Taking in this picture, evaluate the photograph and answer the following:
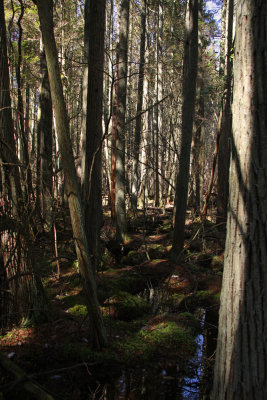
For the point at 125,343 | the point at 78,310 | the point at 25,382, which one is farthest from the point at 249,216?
the point at 78,310

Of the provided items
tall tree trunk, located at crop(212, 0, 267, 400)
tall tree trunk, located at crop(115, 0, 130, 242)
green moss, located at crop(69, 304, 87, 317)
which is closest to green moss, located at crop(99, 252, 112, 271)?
tall tree trunk, located at crop(115, 0, 130, 242)

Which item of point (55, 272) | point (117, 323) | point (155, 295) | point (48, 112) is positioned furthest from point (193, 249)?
point (48, 112)

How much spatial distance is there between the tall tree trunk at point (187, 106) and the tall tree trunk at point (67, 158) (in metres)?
5.19

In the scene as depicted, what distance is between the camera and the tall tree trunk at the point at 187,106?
333 inches

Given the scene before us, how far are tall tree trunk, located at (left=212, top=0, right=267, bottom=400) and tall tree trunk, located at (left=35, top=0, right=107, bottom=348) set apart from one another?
1.86 m

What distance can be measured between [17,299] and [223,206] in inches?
326

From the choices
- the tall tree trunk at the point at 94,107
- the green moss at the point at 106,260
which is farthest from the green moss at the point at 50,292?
the green moss at the point at 106,260

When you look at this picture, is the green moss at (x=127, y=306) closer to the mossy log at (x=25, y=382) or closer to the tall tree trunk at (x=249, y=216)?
the tall tree trunk at (x=249, y=216)

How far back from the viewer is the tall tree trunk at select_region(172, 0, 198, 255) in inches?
333

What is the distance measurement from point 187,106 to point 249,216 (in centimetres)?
642

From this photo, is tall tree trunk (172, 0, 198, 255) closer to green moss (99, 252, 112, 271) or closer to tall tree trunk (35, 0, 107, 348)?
green moss (99, 252, 112, 271)

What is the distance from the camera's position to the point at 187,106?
8.71 m

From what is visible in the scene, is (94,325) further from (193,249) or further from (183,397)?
(193,249)

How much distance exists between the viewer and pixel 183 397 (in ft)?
13.0
